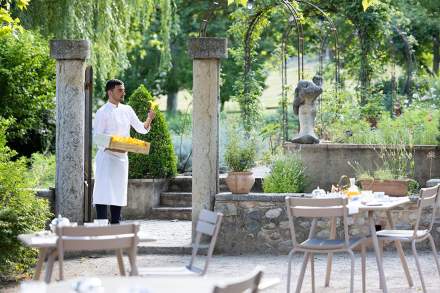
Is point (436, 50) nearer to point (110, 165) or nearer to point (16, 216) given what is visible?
point (110, 165)

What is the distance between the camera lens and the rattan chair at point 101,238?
6871 mm

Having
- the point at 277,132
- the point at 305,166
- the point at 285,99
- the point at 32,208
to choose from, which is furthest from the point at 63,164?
the point at 277,132

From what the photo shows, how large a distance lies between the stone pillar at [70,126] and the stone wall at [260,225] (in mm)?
1524

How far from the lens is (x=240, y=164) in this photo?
1180 cm

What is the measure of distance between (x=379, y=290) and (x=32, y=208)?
3256mm

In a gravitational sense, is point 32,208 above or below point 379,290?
above

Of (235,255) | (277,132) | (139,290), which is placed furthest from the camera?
(277,132)

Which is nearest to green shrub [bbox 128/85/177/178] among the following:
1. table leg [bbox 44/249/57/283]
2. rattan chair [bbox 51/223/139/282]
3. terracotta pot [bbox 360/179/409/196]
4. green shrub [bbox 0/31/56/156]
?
green shrub [bbox 0/31/56/156]

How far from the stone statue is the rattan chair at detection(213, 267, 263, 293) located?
7.85 meters

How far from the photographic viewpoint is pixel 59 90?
11453 millimetres

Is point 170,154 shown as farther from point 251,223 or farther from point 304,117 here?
point 251,223

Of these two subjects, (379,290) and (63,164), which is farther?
(63,164)

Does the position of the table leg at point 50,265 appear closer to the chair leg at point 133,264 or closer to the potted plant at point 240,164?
the chair leg at point 133,264

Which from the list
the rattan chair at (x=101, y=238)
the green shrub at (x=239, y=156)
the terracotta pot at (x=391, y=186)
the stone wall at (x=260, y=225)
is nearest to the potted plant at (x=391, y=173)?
the terracotta pot at (x=391, y=186)
